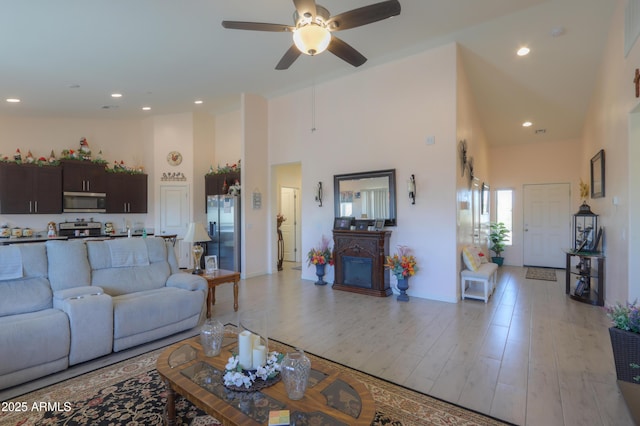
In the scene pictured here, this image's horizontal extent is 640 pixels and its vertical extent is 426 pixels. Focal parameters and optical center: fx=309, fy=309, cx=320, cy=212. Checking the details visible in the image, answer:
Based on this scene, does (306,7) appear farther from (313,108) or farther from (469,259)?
(469,259)

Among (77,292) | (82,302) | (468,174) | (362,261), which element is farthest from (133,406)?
(468,174)

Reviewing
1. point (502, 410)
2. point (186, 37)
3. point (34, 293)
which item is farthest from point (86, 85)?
point (502, 410)

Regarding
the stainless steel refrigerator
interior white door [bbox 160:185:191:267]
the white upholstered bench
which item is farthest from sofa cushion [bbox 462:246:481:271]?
interior white door [bbox 160:185:191:267]

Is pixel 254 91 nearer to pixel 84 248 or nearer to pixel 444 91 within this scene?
pixel 444 91

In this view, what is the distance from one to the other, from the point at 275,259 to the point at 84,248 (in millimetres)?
4009

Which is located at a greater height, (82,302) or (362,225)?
(362,225)

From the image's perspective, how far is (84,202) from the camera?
270 inches

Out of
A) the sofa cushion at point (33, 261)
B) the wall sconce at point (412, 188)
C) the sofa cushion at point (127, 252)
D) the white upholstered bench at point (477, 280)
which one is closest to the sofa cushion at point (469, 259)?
the white upholstered bench at point (477, 280)

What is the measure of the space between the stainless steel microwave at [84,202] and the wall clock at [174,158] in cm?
159

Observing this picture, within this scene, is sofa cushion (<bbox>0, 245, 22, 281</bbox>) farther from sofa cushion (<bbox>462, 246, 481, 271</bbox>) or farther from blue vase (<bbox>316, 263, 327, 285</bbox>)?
sofa cushion (<bbox>462, 246, 481, 271</bbox>)

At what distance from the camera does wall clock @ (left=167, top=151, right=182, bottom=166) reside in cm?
753

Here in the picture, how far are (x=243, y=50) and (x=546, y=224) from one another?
801cm

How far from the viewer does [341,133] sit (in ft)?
18.9

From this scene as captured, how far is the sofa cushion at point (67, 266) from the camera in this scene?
3021mm
